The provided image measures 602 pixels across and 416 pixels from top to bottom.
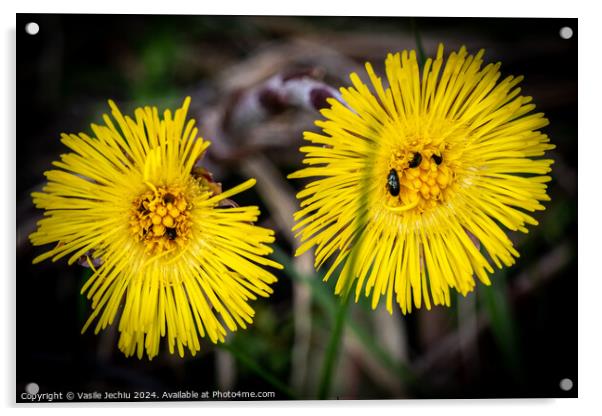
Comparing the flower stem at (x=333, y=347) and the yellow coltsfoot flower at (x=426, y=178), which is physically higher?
the yellow coltsfoot flower at (x=426, y=178)

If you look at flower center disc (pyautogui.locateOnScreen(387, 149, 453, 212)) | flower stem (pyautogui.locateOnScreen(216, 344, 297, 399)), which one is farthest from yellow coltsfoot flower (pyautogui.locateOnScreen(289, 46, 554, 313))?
flower stem (pyautogui.locateOnScreen(216, 344, 297, 399))

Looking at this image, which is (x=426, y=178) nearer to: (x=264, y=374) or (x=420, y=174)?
(x=420, y=174)

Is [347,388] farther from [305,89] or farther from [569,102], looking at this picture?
[569,102]

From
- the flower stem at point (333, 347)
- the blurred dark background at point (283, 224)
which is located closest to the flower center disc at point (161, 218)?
the blurred dark background at point (283, 224)

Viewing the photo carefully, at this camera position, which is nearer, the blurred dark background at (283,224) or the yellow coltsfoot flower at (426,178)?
the yellow coltsfoot flower at (426,178)

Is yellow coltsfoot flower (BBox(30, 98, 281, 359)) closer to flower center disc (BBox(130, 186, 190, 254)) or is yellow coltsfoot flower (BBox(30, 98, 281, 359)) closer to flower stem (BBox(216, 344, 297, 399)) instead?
flower center disc (BBox(130, 186, 190, 254))

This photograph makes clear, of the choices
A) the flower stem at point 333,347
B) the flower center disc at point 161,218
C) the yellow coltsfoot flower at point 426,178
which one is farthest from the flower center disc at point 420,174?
the flower center disc at point 161,218

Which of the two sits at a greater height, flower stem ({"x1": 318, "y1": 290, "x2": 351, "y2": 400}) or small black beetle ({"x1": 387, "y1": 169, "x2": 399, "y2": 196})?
small black beetle ({"x1": 387, "y1": 169, "x2": 399, "y2": 196})

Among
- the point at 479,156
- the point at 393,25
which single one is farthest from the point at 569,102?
the point at 393,25

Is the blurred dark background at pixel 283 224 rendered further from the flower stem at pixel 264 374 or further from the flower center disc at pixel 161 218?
the flower center disc at pixel 161 218
